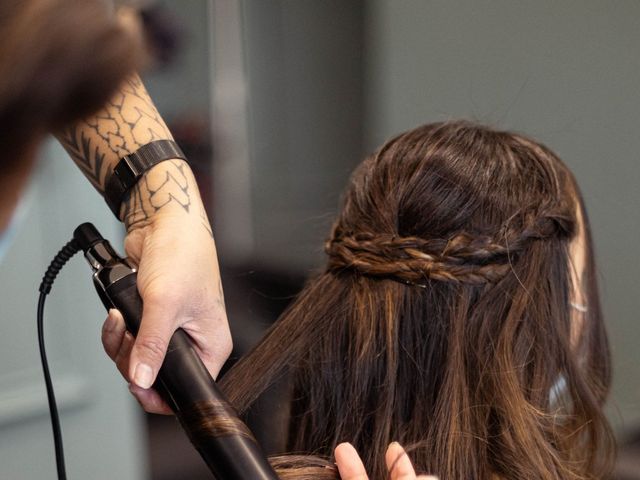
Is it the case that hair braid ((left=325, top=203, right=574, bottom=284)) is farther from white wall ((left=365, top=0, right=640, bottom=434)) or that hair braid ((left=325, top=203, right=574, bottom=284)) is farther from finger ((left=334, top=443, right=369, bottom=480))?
white wall ((left=365, top=0, right=640, bottom=434))

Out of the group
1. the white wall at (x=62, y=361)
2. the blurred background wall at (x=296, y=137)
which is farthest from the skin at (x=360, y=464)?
the white wall at (x=62, y=361)

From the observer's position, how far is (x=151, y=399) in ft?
2.45

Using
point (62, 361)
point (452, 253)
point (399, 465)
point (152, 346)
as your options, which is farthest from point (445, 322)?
point (62, 361)

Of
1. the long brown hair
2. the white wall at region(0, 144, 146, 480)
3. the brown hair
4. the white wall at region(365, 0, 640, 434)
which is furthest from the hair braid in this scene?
the white wall at region(365, 0, 640, 434)

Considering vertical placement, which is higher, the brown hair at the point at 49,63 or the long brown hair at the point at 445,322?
the brown hair at the point at 49,63

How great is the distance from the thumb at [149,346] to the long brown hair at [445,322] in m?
0.20

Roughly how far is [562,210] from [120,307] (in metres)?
0.49

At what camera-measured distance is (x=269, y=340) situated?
0.92 m

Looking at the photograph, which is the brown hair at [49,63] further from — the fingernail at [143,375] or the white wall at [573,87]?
the white wall at [573,87]

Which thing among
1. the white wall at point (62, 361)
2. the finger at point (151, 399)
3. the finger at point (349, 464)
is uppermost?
the finger at point (151, 399)

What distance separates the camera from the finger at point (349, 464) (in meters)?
0.69

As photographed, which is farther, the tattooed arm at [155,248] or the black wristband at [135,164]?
the black wristband at [135,164]

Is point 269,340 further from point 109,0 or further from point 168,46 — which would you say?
point 168,46

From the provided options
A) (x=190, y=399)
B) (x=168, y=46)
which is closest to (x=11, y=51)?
(x=190, y=399)
